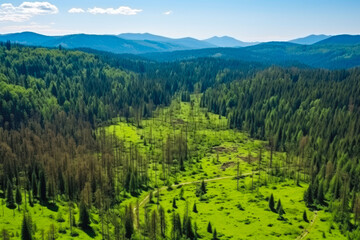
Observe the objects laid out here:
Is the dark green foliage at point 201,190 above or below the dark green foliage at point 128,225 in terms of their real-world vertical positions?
below

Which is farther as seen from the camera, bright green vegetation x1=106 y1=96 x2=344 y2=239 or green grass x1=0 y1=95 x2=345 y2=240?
bright green vegetation x1=106 y1=96 x2=344 y2=239

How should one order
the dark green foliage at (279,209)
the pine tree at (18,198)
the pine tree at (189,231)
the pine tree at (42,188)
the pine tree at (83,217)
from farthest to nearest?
the dark green foliage at (279,209) → the pine tree at (42,188) → the pine tree at (18,198) → the pine tree at (83,217) → the pine tree at (189,231)

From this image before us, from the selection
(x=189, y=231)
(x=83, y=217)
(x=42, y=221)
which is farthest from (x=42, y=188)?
(x=189, y=231)

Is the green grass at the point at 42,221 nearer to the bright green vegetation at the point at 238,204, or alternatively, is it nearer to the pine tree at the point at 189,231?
the bright green vegetation at the point at 238,204

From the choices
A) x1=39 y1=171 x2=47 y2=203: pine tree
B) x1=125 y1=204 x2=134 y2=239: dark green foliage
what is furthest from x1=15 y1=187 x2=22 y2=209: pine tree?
x1=125 y1=204 x2=134 y2=239: dark green foliage

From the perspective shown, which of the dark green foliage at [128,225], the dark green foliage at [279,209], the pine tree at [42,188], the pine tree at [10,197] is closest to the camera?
the dark green foliage at [128,225]

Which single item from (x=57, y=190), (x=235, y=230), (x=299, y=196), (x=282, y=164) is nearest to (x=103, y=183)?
(x=57, y=190)

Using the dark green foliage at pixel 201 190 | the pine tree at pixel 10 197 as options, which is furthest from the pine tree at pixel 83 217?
the dark green foliage at pixel 201 190

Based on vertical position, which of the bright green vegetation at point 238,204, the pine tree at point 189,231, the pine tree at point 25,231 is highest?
the pine tree at point 25,231

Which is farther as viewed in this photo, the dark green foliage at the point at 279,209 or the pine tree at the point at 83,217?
the dark green foliage at the point at 279,209

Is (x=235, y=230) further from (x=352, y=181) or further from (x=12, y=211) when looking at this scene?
(x=12, y=211)

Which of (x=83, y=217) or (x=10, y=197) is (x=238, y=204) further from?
(x=10, y=197)

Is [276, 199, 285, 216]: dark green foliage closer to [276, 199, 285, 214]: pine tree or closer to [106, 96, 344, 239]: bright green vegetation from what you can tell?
[276, 199, 285, 214]: pine tree
